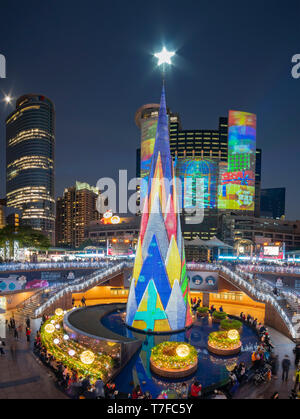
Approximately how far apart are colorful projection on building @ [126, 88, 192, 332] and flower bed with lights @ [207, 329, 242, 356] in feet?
10.8

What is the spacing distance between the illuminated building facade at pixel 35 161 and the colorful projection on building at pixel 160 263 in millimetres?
171994

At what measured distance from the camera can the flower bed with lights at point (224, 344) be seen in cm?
1820

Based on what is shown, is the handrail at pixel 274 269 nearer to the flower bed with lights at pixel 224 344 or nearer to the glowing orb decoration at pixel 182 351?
the flower bed with lights at pixel 224 344

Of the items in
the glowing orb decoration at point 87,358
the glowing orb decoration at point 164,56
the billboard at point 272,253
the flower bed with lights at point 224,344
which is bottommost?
the flower bed with lights at point 224,344

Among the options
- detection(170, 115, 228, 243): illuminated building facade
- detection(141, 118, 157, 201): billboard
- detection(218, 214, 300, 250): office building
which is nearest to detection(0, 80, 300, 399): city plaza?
detection(218, 214, 300, 250): office building

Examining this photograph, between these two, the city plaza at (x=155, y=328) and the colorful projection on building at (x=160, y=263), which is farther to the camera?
the colorful projection on building at (x=160, y=263)

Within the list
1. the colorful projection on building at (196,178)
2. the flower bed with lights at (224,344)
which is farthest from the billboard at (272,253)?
the colorful projection on building at (196,178)

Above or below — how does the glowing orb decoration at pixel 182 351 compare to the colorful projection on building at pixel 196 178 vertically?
below

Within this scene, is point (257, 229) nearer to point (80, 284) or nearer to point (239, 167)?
point (239, 167)

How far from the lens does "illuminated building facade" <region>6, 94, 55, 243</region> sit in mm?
182750

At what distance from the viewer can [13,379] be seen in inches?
530

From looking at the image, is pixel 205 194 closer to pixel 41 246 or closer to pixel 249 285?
pixel 41 246

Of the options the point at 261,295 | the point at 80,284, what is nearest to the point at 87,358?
the point at 80,284
